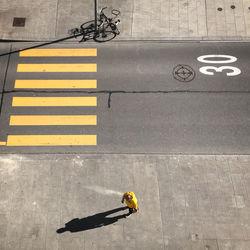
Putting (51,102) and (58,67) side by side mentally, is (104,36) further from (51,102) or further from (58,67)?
(51,102)

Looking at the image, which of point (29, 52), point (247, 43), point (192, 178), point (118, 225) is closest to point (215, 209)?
point (192, 178)

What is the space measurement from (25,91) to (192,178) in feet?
32.3

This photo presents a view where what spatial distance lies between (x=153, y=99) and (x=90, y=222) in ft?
23.5

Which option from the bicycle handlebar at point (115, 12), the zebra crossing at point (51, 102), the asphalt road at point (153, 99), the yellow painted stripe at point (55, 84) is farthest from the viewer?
the bicycle handlebar at point (115, 12)

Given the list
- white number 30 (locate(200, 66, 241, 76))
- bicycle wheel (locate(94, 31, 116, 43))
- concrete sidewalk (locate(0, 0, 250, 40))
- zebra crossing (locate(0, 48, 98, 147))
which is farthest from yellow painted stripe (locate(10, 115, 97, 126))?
white number 30 (locate(200, 66, 241, 76))

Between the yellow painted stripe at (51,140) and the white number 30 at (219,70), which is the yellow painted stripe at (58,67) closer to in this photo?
the yellow painted stripe at (51,140)

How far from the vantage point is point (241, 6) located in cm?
2003

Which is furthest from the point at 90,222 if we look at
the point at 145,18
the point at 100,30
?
the point at 145,18

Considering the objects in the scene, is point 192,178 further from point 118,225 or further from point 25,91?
point 25,91

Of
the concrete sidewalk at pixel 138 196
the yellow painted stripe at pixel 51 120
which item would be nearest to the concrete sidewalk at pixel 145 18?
the yellow painted stripe at pixel 51 120

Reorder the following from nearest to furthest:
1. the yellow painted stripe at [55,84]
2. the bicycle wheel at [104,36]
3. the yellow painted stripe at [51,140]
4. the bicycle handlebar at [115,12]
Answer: the yellow painted stripe at [51,140] < the yellow painted stripe at [55,84] < the bicycle wheel at [104,36] < the bicycle handlebar at [115,12]

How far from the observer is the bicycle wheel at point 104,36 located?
18417 mm

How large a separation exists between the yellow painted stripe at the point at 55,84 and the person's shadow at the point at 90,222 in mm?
6967

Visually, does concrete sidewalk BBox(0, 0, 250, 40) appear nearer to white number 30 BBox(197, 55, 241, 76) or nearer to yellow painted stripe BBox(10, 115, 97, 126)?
white number 30 BBox(197, 55, 241, 76)
